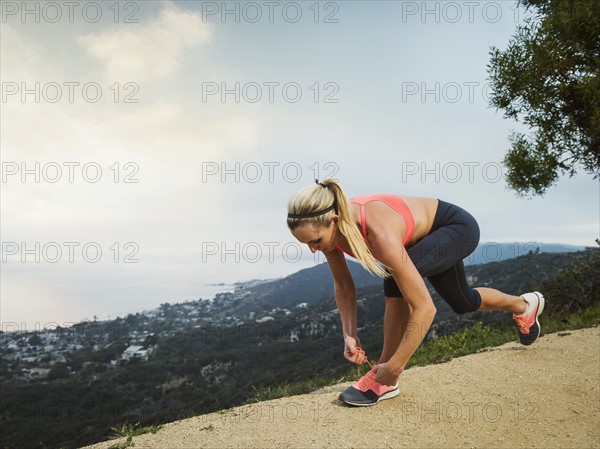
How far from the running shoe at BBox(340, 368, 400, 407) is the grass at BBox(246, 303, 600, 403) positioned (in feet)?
3.65

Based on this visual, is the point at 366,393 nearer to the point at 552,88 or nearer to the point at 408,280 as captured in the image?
the point at 408,280

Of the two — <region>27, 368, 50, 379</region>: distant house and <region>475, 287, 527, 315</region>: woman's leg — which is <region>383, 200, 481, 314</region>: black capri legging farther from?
<region>27, 368, 50, 379</region>: distant house

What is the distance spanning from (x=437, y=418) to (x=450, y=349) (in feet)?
11.8

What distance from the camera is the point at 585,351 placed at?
18.1 ft

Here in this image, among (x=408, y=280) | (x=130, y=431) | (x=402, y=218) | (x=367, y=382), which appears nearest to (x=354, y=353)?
(x=367, y=382)

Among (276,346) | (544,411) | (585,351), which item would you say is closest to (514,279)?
(276,346)

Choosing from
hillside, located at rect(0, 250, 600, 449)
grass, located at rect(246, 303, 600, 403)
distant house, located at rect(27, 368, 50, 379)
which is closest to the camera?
grass, located at rect(246, 303, 600, 403)

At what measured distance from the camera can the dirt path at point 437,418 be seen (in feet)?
11.0

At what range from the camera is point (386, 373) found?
355cm

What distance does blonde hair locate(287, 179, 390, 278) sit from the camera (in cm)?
298

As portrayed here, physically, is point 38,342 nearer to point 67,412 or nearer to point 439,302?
point 67,412

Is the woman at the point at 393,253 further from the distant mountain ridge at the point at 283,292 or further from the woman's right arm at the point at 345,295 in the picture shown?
the distant mountain ridge at the point at 283,292

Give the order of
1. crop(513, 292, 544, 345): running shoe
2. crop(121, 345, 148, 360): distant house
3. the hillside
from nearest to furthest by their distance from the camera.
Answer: crop(513, 292, 544, 345): running shoe < the hillside < crop(121, 345, 148, 360): distant house

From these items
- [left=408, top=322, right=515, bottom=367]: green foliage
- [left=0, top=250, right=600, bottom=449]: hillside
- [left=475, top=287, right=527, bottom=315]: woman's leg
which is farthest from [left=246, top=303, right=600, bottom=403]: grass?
[left=0, top=250, right=600, bottom=449]: hillside
